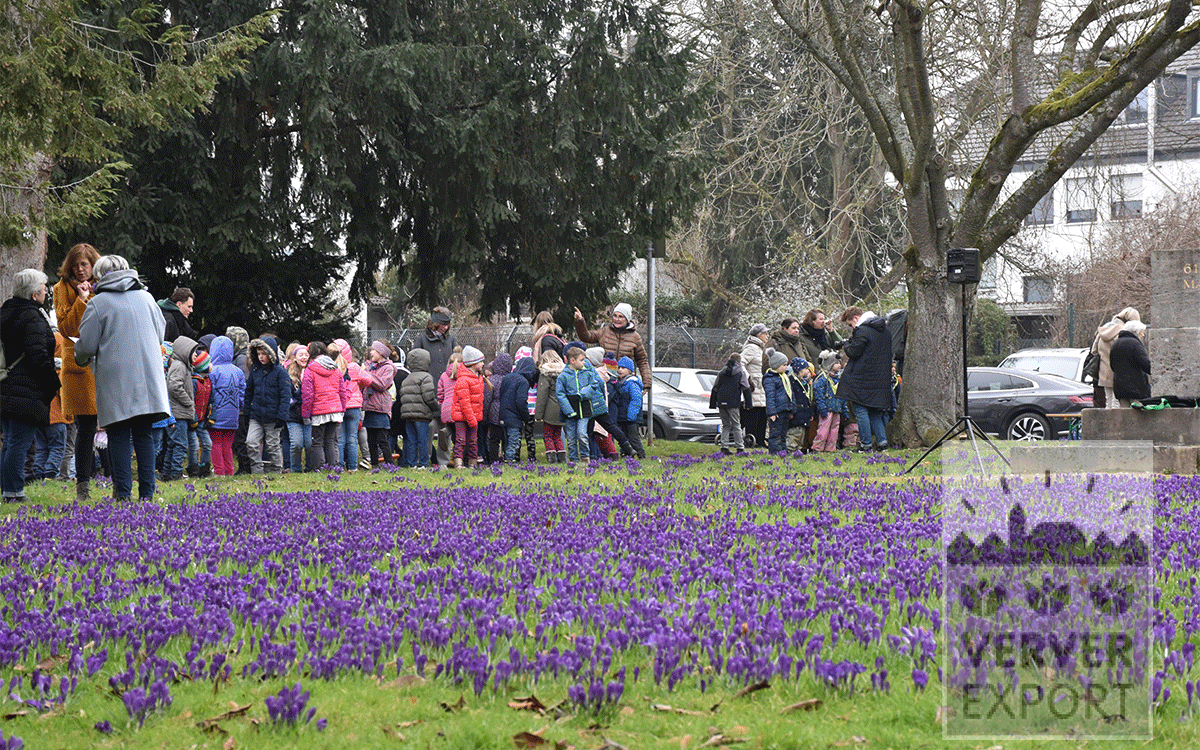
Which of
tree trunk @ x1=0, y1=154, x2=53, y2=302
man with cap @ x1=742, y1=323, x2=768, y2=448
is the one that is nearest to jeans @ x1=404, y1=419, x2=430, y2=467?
man with cap @ x1=742, y1=323, x2=768, y2=448

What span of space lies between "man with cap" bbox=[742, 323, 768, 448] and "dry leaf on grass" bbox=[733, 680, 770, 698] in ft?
47.2

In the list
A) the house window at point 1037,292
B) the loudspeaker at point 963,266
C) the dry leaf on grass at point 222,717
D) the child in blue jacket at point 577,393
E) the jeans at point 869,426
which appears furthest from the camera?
the house window at point 1037,292

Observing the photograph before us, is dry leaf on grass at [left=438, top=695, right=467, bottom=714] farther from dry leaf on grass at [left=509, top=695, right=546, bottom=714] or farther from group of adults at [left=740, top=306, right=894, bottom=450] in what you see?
group of adults at [left=740, top=306, right=894, bottom=450]

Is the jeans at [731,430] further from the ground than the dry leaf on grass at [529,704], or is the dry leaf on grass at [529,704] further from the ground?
the jeans at [731,430]

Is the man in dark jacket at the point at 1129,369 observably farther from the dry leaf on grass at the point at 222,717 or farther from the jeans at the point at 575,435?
the dry leaf on grass at the point at 222,717

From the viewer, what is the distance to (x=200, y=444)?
1574 cm

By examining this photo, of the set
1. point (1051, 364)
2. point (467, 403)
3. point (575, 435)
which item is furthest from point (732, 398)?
point (1051, 364)

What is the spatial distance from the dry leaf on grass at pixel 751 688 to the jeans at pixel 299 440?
39.7 ft

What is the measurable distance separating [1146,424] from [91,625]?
13.2 metres

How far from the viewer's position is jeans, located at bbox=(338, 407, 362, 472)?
15.9 m

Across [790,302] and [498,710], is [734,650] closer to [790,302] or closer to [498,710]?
[498,710]

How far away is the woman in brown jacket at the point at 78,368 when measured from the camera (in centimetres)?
1068

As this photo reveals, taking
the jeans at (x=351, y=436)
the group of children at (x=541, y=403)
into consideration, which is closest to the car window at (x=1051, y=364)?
Answer: the group of children at (x=541, y=403)

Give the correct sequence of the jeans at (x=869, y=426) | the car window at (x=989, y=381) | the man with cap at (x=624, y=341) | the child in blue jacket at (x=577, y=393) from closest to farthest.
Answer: the child in blue jacket at (x=577, y=393)
the jeans at (x=869, y=426)
the man with cap at (x=624, y=341)
the car window at (x=989, y=381)
